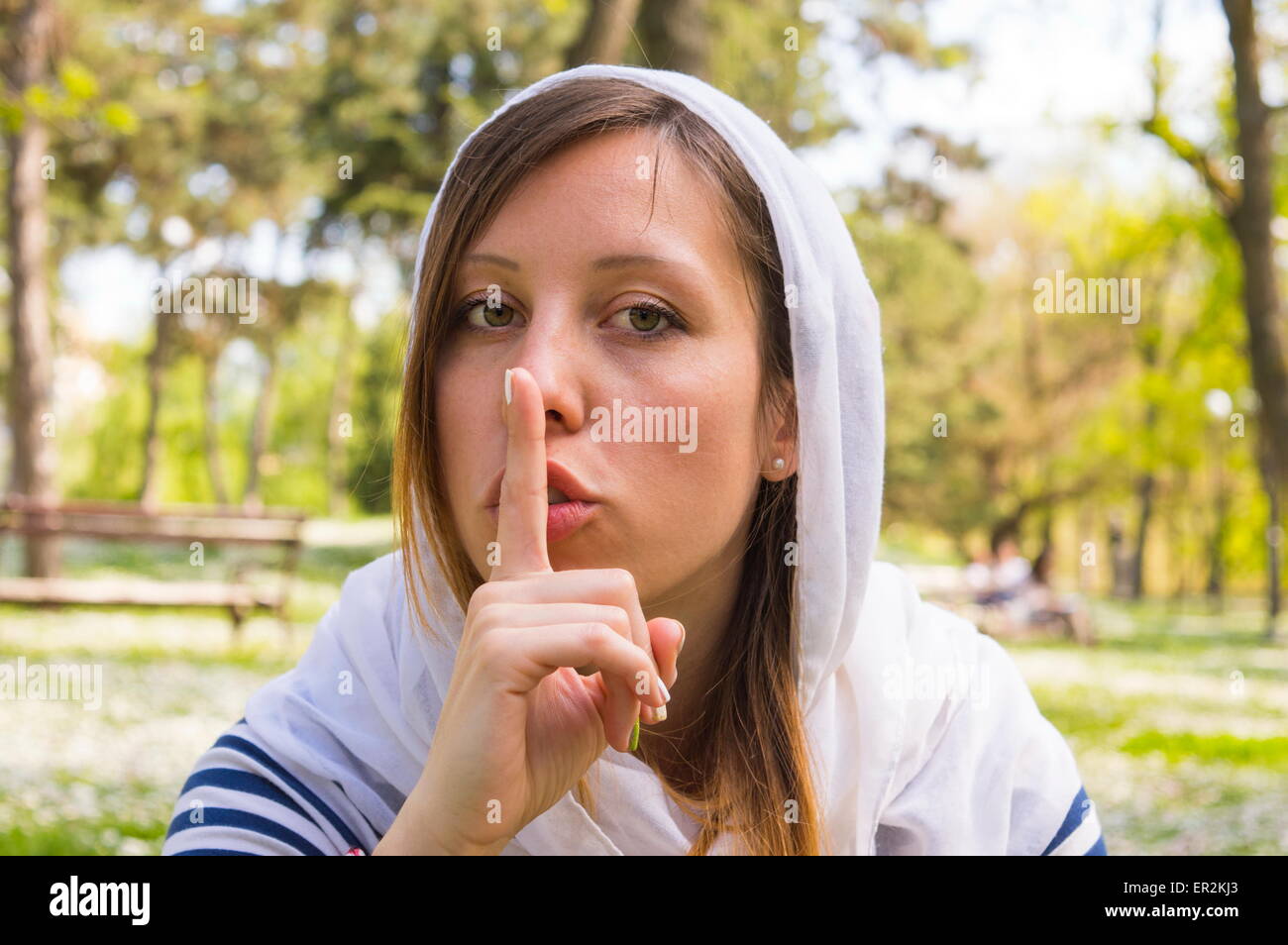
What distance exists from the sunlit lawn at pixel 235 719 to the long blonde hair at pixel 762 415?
3.52 meters

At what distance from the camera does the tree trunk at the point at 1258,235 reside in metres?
8.20

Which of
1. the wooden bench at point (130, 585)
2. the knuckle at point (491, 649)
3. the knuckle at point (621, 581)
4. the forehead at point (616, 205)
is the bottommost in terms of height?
the wooden bench at point (130, 585)

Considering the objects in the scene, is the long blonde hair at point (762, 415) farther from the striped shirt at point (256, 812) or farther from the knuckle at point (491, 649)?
the knuckle at point (491, 649)

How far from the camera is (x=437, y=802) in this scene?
1.43 m

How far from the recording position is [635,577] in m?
1.68

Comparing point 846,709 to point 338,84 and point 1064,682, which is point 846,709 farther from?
point 338,84

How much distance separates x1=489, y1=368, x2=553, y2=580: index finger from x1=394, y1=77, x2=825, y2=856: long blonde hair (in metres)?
0.35

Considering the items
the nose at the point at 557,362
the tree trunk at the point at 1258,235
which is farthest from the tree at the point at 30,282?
the nose at the point at 557,362

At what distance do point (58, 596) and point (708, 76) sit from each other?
7.55 metres

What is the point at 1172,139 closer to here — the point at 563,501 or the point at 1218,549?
the point at 563,501

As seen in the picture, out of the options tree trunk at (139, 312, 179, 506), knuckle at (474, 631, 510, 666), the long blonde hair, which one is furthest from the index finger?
tree trunk at (139, 312, 179, 506)

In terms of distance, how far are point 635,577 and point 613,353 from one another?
333 millimetres

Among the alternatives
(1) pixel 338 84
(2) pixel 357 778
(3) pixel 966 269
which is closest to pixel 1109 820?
(2) pixel 357 778

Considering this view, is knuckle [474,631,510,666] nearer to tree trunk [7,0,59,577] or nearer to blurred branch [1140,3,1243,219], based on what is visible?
blurred branch [1140,3,1243,219]
